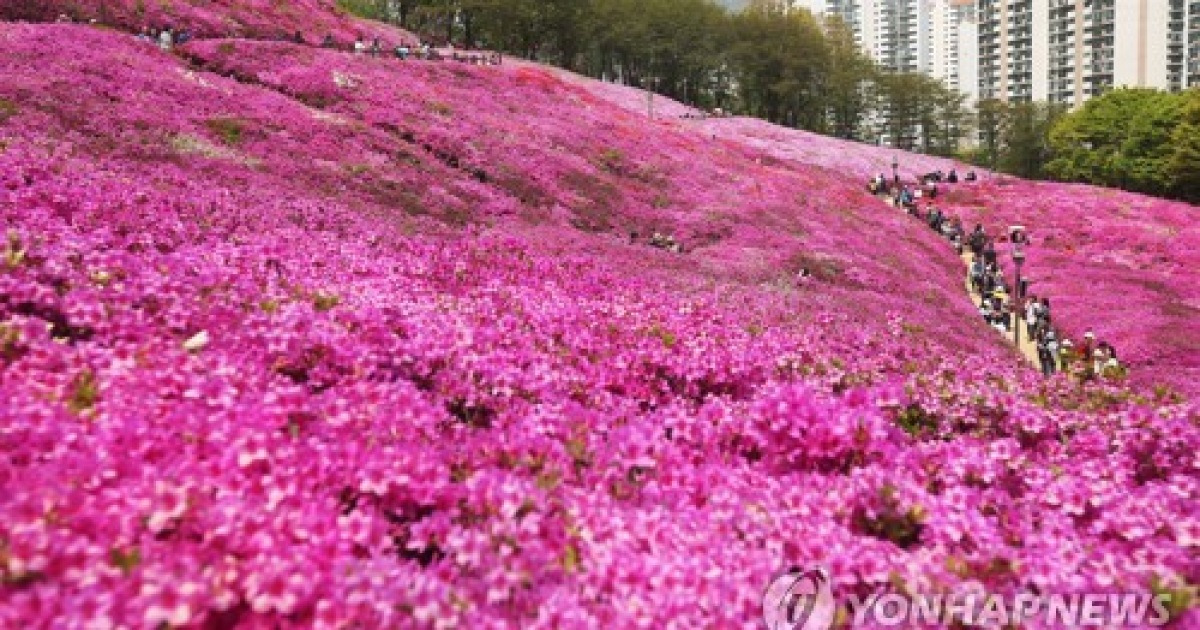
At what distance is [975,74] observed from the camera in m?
179

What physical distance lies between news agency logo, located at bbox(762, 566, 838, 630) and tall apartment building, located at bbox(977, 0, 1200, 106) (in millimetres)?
157942

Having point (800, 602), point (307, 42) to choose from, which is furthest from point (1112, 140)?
point (800, 602)

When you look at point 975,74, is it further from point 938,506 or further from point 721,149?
point 938,506

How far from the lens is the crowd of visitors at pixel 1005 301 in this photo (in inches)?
814

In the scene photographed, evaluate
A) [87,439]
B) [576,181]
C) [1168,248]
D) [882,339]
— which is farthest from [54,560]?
[1168,248]

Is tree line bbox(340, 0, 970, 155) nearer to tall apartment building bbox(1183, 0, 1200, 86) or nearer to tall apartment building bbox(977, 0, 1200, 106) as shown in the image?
tall apartment building bbox(977, 0, 1200, 106)

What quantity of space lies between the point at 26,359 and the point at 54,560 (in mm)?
2630

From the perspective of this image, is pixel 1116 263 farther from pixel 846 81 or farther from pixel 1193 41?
pixel 1193 41

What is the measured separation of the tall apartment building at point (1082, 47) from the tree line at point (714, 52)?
128 ft

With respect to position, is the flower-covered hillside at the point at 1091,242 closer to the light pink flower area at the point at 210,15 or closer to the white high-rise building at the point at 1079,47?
the light pink flower area at the point at 210,15

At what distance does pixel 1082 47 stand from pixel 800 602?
17337cm

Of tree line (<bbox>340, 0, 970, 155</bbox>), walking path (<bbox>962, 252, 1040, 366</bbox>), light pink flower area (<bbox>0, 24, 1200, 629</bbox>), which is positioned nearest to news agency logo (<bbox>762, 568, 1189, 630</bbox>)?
light pink flower area (<bbox>0, 24, 1200, 629</bbox>)

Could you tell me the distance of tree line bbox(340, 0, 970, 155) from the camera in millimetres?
91750

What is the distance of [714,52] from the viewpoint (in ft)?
336
